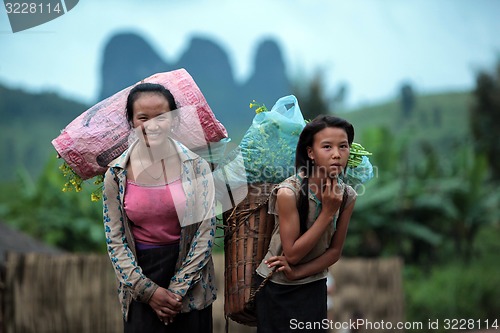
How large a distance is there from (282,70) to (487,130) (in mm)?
9525

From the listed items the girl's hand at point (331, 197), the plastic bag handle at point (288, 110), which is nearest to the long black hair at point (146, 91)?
the plastic bag handle at point (288, 110)

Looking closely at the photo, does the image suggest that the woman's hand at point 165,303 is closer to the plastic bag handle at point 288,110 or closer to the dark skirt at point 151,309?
the dark skirt at point 151,309

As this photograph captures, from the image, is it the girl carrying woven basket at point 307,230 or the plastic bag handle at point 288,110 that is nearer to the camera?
the girl carrying woven basket at point 307,230

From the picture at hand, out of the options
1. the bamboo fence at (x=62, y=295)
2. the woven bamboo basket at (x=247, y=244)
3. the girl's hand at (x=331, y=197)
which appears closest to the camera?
the girl's hand at (x=331, y=197)

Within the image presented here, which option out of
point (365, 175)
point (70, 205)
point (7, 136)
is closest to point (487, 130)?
point (70, 205)

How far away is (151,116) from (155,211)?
15.8 inches

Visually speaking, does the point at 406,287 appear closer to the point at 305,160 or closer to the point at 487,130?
the point at 487,130

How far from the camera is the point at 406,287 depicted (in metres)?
12.2

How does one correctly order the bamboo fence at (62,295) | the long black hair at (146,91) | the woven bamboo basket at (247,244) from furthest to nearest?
the bamboo fence at (62,295) < the woven bamboo basket at (247,244) < the long black hair at (146,91)

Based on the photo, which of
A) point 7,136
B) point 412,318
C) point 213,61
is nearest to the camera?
point 412,318

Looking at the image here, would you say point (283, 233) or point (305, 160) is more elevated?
point (305, 160)

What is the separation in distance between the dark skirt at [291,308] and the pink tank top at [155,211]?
48 centimetres

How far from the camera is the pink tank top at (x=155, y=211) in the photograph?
305 centimetres

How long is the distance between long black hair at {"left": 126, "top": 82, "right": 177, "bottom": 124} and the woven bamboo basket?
52 centimetres
